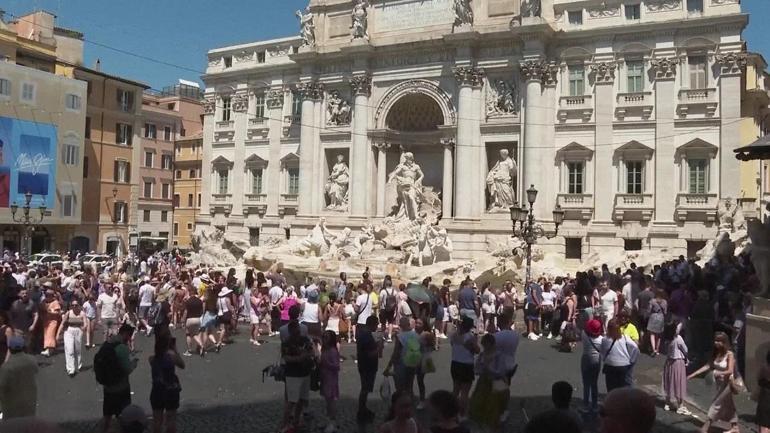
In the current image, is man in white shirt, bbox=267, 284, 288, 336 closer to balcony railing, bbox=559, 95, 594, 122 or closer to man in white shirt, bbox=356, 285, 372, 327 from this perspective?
man in white shirt, bbox=356, 285, 372, 327

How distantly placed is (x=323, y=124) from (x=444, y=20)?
8.02m

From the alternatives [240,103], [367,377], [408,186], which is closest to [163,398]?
[367,377]

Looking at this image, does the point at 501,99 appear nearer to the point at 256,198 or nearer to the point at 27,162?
the point at 256,198

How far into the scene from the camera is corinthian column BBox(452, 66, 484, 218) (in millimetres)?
29938

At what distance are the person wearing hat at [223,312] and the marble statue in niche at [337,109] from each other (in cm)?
1930

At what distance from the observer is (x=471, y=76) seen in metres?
30.1

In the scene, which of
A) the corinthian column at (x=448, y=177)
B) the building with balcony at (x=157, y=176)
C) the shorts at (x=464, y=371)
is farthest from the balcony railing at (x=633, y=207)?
the building with balcony at (x=157, y=176)

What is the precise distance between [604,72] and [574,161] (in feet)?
12.5

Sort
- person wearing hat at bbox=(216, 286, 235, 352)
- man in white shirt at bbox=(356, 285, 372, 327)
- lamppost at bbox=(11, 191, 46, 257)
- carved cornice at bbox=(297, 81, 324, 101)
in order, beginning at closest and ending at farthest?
man in white shirt at bbox=(356, 285, 372, 327) < person wearing hat at bbox=(216, 286, 235, 352) < lamppost at bbox=(11, 191, 46, 257) < carved cornice at bbox=(297, 81, 324, 101)

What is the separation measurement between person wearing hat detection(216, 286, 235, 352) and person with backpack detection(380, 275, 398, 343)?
355 cm

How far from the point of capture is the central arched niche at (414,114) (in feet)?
107


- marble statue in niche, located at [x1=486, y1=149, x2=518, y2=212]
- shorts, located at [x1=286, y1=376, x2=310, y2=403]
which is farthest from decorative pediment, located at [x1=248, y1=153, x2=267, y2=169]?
shorts, located at [x1=286, y1=376, x2=310, y2=403]

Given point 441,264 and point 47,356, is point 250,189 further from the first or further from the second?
point 47,356

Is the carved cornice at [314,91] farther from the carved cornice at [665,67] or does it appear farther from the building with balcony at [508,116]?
the carved cornice at [665,67]
